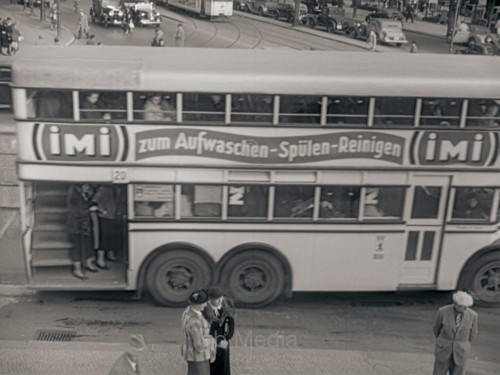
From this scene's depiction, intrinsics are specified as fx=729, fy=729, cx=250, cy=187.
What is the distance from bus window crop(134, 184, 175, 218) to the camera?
10180 mm

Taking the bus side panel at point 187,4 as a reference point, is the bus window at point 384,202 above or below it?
below

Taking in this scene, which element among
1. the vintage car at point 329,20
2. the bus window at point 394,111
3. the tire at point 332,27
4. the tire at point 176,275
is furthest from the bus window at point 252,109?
the tire at point 332,27

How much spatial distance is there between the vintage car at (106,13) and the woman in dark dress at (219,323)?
2947cm

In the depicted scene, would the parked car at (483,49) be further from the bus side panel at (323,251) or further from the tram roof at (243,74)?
the bus side panel at (323,251)

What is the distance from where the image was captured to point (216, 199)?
1030 cm

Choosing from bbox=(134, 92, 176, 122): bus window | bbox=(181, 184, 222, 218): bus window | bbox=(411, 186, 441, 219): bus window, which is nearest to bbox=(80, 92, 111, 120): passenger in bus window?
bbox=(134, 92, 176, 122): bus window

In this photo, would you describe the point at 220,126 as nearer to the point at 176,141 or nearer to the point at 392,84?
the point at 176,141

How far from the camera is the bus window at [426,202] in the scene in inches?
413

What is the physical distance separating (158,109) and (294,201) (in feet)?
7.56

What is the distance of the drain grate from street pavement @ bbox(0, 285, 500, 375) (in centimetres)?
12

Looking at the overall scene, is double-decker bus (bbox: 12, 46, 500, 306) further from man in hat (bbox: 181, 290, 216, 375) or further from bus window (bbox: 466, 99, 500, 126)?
man in hat (bbox: 181, 290, 216, 375)

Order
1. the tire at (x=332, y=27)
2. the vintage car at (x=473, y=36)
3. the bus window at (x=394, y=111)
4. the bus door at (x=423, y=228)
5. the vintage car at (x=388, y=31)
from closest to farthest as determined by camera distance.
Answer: the bus window at (x=394, y=111) < the bus door at (x=423, y=228) < the vintage car at (x=388, y=31) < the vintage car at (x=473, y=36) < the tire at (x=332, y=27)

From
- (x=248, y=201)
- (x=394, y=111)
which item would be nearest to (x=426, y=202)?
(x=394, y=111)

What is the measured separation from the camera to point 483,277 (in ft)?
36.5
